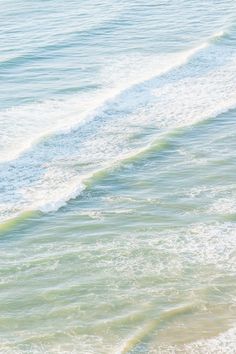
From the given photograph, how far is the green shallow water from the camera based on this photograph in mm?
14734

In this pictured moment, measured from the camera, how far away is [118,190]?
20938 millimetres

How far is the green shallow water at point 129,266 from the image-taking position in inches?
580

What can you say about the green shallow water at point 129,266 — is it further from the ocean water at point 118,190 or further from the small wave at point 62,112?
the small wave at point 62,112

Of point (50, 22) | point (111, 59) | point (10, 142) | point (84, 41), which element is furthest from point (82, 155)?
point (50, 22)

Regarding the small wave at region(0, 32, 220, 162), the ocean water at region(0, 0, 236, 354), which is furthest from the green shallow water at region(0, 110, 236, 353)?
the small wave at region(0, 32, 220, 162)

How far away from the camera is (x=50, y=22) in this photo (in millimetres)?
39188

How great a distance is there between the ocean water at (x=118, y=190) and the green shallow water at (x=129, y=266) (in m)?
0.03

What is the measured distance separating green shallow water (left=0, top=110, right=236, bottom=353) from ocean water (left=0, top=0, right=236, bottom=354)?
0.03 m

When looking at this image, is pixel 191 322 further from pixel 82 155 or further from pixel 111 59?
pixel 111 59

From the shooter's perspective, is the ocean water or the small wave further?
the small wave

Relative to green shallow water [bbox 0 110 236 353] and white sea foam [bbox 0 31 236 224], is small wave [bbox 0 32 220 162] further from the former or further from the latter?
green shallow water [bbox 0 110 236 353]


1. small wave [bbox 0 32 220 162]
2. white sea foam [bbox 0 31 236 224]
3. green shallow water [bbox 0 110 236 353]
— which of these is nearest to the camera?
green shallow water [bbox 0 110 236 353]

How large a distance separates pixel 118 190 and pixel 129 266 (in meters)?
A: 4.25

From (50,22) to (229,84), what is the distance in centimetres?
1275
